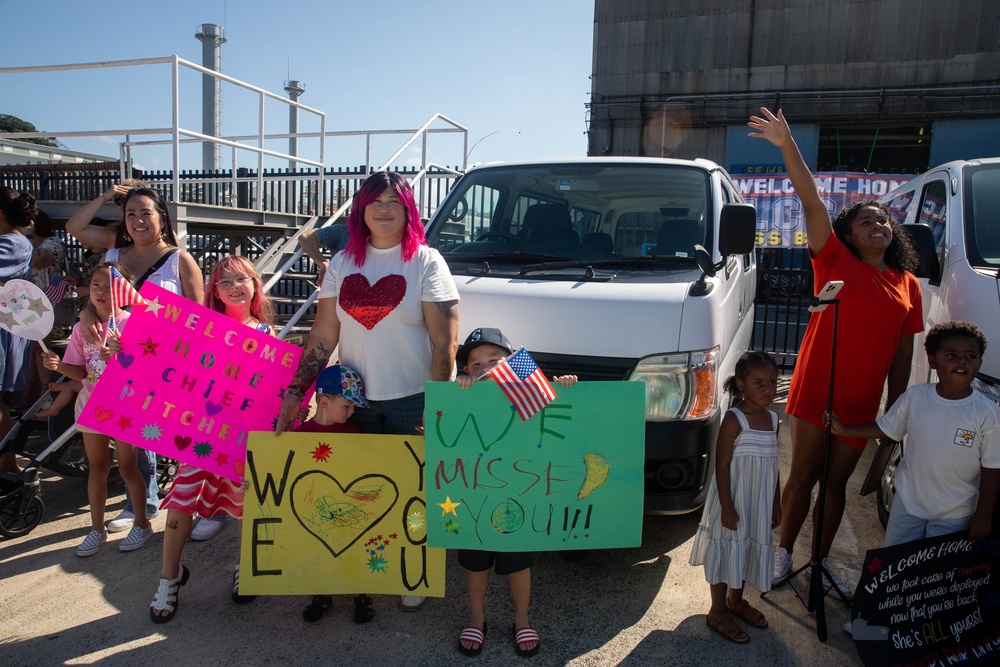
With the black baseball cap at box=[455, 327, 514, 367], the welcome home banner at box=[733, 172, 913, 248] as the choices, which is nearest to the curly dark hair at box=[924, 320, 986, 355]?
the black baseball cap at box=[455, 327, 514, 367]

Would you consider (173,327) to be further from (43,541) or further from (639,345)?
(639,345)

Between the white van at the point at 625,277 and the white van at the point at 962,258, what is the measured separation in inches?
41.8

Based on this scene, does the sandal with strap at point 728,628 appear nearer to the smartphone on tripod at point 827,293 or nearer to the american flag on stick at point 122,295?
the smartphone on tripod at point 827,293

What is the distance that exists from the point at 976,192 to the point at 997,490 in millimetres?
2080

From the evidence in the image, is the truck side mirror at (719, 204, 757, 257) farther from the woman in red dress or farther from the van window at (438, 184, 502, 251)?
the van window at (438, 184, 502, 251)

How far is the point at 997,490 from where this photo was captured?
2.80m

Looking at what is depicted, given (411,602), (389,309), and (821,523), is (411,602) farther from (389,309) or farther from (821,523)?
(821,523)

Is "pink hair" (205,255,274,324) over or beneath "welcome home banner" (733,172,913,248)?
beneath

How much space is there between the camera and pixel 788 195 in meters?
10.9

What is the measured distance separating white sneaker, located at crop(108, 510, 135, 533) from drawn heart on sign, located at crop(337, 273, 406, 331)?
7.26 feet

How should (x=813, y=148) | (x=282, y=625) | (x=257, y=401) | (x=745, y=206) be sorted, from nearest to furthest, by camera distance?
(x=282, y=625)
(x=257, y=401)
(x=745, y=206)
(x=813, y=148)

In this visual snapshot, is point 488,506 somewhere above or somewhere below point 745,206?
below

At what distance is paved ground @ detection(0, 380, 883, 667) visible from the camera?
2.99 meters

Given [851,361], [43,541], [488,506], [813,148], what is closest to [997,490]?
Answer: [851,361]
